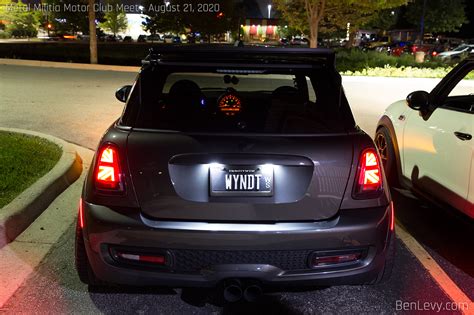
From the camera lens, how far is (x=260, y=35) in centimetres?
8319

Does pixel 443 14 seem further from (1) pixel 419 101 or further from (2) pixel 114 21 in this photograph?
(1) pixel 419 101

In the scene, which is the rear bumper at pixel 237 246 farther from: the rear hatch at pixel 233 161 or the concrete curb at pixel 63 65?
the concrete curb at pixel 63 65

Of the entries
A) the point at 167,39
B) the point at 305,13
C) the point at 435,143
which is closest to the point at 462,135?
the point at 435,143

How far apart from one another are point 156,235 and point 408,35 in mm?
77819

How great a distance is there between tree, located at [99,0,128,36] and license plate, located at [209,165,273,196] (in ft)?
216

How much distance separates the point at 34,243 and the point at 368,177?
9.04 ft

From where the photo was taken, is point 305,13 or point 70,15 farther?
point 70,15

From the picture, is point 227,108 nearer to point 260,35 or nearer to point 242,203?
point 242,203

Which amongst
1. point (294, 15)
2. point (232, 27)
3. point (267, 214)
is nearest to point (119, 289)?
point (267, 214)

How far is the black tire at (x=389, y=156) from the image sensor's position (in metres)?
5.42

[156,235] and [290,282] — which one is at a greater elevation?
[156,235]

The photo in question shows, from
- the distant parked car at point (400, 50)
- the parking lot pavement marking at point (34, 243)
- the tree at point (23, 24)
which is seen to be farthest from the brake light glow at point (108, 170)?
the tree at point (23, 24)

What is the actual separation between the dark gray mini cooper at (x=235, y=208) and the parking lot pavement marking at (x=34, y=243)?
941 mm

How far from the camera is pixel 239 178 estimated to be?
8.97 feet
